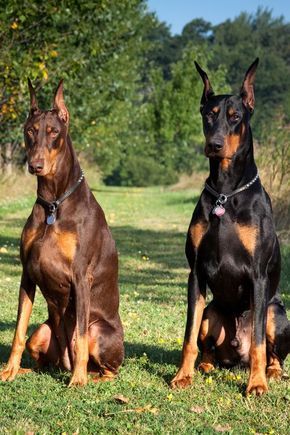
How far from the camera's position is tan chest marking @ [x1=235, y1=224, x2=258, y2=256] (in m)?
5.11

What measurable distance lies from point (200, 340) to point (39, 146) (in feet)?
6.22

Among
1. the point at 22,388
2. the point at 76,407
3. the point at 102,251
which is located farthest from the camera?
the point at 102,251

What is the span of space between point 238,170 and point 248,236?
18.9 inches

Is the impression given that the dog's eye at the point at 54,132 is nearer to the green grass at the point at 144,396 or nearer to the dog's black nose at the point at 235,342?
the green grass at the point at 144,396

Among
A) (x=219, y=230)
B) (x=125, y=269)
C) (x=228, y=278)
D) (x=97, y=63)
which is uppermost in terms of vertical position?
(x=97, y=63)

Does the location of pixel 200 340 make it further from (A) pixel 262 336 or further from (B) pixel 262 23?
(B) pixel 262 23

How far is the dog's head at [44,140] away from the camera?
16.7ft

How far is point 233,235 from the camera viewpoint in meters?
5.15

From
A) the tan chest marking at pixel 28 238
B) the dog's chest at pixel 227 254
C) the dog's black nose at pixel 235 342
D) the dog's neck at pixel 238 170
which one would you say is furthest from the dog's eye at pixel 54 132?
the dog's black nose at pixel 235 342

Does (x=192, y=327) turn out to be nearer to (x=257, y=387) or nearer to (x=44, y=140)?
(x=257, y=387)

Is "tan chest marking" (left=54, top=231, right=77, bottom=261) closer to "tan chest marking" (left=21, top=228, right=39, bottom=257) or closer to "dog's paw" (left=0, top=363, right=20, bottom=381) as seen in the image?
"tan chest marking" (left=21, top=228, right=39, bottom=257)

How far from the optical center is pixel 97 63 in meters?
26.2

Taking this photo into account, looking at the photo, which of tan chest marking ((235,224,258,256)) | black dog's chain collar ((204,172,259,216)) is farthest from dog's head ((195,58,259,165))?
tan chest marking ((235,224,258,256))

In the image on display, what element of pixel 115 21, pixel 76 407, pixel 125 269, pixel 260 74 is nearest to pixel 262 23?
pixel 260 74
